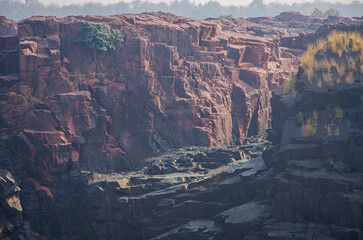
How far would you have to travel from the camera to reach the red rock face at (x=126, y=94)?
24.9 m

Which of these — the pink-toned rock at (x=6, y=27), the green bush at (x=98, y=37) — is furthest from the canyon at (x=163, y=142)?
the pink-toned rock at (x=6, y=27)

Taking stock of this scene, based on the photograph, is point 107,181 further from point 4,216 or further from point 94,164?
point 4,216

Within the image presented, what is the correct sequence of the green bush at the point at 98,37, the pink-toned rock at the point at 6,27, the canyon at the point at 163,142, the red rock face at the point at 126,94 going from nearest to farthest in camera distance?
1. the canyon at the point at 163,142
2. the red rock face at the point at 126,94
3. the green bush at the point at 98,37
4. the pink-toned rock at the point at 6,27

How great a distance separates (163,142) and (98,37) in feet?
26.7

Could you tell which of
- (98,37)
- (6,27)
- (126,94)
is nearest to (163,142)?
(126,94)

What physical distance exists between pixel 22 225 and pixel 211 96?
14849mm

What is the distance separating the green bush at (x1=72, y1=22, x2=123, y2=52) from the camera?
91.8ft

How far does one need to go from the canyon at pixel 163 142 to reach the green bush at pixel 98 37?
0.50 meters

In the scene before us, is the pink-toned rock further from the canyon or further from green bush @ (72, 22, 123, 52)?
green bush @ (72, 22, 123, 52)

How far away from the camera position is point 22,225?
22031mm

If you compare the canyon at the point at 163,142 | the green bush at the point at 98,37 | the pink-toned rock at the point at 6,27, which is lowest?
the canyon at the point at 163,142

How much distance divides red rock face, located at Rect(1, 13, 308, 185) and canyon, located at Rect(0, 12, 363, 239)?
7cm

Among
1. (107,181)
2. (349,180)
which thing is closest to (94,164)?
(107,181)

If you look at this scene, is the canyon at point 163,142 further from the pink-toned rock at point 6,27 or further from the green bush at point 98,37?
the pink-toned rock at point 6,27
